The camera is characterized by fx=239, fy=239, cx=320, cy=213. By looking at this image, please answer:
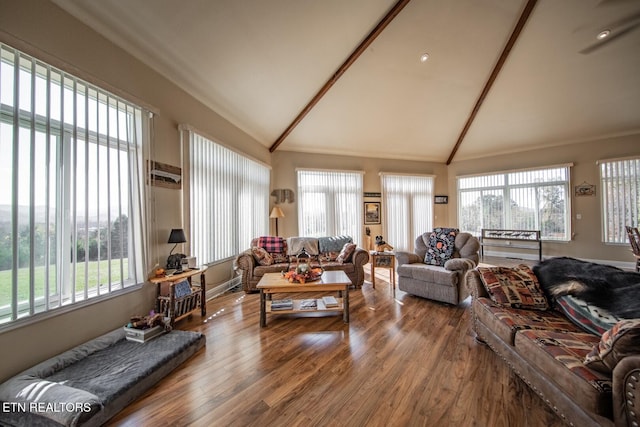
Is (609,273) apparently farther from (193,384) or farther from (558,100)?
(558,100)

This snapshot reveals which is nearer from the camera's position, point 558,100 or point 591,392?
point 591,392

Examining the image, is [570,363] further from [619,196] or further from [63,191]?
[619,196]

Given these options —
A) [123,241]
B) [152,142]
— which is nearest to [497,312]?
[123,241]

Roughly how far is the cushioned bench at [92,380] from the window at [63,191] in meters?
0.43

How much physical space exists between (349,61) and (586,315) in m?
4.44

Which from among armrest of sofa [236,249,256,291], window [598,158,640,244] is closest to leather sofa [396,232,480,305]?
armrest of sofa [236,249,256,291]

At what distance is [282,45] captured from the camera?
130 inches

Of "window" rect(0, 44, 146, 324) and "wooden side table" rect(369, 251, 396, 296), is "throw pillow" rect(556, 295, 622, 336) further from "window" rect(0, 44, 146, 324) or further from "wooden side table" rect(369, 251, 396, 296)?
"window" rect(0, 44, 146, 324)

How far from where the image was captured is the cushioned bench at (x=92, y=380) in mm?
1382

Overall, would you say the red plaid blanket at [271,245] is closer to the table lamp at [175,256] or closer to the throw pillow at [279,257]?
the throw pillow at [279,257]

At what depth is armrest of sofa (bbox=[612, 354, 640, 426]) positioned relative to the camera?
1036 mm

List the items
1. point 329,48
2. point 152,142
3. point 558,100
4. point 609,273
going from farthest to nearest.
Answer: point 558,100, point 329,48, point 152,142, point 609,273

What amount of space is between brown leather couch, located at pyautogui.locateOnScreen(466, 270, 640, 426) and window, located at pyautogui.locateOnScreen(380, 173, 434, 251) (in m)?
4.78

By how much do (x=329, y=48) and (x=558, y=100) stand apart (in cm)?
497
